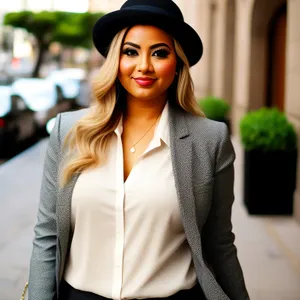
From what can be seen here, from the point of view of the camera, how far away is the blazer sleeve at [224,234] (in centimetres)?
227

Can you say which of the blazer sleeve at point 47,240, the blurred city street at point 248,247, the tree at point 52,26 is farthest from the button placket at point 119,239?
the tree at point 52,26

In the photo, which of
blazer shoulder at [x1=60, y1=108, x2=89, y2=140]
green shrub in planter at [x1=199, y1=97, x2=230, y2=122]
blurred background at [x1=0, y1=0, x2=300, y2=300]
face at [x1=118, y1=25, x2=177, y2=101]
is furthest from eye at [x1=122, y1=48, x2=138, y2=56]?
green shrub in planter at [x1=199, y1=97, x2=230, y2=122]

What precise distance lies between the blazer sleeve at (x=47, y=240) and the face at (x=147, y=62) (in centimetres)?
37

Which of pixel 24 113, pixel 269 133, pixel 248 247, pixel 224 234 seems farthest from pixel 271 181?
pixel 24 113

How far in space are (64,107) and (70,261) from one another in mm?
20414

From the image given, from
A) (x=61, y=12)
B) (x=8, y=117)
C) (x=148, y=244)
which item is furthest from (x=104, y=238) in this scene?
(x=61, y=12)

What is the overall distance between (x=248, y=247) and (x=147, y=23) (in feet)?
15.3

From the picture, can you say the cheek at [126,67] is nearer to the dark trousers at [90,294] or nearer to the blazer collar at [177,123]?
the blazer collar at [177,123]

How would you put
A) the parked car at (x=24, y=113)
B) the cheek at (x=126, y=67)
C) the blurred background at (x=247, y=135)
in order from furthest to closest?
the parked car at (x=24, y=113), the blurred background at (x=247, y=135), the cheek at (x=126, y=67)

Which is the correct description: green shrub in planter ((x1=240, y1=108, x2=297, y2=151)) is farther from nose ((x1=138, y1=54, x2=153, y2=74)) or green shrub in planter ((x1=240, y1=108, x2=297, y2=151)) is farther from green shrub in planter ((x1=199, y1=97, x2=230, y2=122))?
green shrub in planter ((x1=199, y1=97, x2=230, y2=122))

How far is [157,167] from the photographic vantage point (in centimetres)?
221

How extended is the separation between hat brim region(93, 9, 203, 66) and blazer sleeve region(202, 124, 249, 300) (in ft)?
1.19

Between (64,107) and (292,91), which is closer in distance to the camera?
(292,91)

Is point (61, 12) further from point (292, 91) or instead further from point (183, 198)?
point (183, 198)
